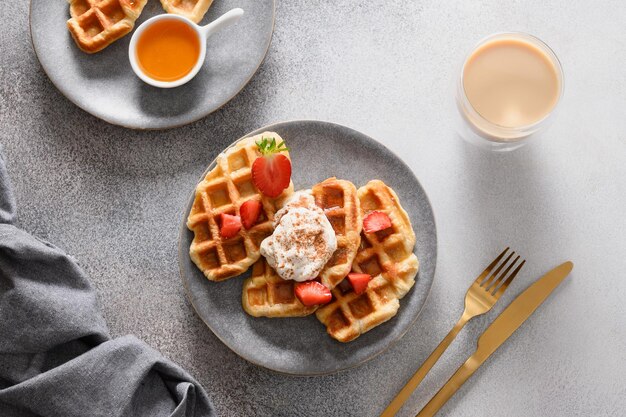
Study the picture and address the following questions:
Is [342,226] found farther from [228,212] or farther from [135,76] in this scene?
[135,76]

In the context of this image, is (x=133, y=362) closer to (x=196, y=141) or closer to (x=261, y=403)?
(x=261, y=403)

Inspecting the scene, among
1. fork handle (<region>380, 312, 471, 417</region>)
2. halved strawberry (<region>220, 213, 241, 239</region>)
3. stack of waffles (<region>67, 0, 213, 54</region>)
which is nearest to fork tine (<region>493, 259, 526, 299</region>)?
fork handle (<region>380, 312, 471, 417</region>)

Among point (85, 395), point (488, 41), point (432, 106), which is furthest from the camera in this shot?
point (432, 106)

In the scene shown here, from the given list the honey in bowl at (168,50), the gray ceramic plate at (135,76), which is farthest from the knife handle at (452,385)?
the honey in bowl at (168,50)

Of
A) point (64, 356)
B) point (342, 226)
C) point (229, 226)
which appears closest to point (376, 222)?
point (342, 226)

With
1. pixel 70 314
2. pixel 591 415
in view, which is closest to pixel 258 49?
pixel 70 314

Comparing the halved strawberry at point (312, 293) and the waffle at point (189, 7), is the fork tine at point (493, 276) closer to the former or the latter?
the halved strawberry at point (312, 293)
